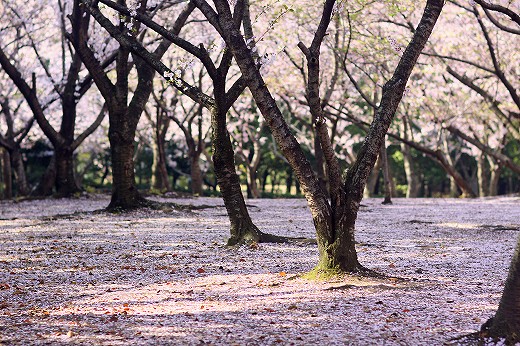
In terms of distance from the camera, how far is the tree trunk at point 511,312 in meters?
5.59

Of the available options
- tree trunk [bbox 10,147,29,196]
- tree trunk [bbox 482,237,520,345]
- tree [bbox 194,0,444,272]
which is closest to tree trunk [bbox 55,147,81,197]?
tree trunk [bbox 10,147,29,196]

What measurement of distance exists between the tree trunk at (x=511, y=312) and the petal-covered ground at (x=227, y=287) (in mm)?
451

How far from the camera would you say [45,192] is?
75.8 feet

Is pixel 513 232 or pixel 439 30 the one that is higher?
pixel 439 30

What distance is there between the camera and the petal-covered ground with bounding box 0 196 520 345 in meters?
6.15

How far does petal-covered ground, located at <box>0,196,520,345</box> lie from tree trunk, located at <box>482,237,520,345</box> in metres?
0.45

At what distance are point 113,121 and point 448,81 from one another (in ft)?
46.0

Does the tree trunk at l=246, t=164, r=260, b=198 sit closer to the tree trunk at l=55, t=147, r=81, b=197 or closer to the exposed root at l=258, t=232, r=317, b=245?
the tree trunk at l=55, t=147, r=81, b=197

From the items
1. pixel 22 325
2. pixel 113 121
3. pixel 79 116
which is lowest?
pixel 22 325

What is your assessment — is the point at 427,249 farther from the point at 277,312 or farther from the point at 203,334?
the point at 203,334

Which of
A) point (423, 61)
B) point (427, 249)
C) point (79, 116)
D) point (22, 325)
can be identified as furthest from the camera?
point (79, 116)

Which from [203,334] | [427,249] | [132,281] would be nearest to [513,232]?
[427,249]

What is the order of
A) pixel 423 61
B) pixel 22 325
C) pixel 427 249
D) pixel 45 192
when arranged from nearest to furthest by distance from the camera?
pixel 22 325, pixel 427 249, pixel 45 192, pixel 423 61

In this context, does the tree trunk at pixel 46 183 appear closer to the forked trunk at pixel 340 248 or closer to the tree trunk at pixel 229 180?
A: the tree trunk at pixel 229 180
